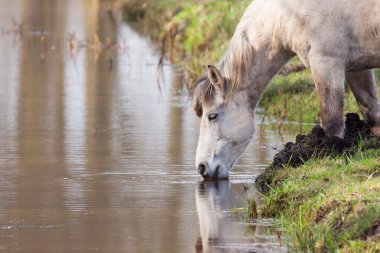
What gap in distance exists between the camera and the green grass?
→ 774 centimetres

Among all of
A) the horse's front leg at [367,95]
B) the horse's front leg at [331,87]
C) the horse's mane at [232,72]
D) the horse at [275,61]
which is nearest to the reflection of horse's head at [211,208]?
the horse at [275,61]

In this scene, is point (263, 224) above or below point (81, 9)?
below

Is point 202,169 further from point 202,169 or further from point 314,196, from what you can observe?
point 314,196

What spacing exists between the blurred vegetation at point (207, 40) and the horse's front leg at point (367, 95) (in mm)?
2609

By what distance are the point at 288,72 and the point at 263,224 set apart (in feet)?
29.4

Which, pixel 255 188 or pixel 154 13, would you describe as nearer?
pixel 255 188

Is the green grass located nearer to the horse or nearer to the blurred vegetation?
the horse

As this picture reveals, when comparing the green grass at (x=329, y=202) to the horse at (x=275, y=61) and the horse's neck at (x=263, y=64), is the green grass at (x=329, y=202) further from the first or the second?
the horse's neck at (x=263, y=64)

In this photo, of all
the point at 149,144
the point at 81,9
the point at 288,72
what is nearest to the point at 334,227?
the point at 149,144

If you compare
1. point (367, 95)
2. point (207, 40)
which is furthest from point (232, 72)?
point (207, 40)

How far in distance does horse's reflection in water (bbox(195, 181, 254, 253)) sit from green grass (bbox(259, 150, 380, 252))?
34 cm

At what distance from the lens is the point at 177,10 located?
2980 cm

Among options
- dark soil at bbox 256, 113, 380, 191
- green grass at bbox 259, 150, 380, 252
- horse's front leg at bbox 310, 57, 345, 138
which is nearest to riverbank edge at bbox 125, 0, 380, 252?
green grass at bbox 259, 150, 380, 252

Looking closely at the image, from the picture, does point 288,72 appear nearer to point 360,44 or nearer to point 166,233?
point 360,44
